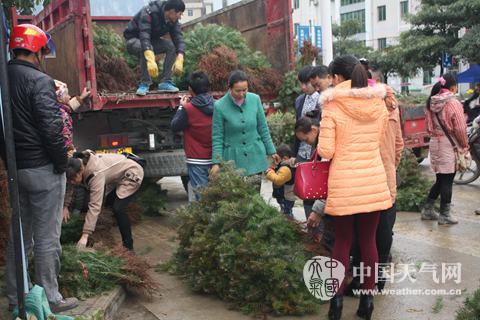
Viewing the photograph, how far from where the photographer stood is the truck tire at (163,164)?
723 centimetres

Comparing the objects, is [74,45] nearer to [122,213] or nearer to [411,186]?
[122,213]

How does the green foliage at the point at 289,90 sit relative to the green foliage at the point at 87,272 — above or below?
above

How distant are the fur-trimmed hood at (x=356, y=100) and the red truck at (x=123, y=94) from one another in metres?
3.44

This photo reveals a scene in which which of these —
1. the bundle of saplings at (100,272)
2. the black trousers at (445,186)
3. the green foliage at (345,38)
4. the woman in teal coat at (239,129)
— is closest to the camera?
the bundle of saplings at (100,272)

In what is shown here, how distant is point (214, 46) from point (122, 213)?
356cm

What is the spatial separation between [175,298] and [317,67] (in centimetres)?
242

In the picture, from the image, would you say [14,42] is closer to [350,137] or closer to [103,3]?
[350,137]

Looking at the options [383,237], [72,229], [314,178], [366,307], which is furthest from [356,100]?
[72,229]

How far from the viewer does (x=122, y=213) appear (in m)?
5.14

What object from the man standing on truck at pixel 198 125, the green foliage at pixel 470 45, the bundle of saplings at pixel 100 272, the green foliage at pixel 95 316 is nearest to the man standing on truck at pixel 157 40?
the man standing on truck at pixel 198 125

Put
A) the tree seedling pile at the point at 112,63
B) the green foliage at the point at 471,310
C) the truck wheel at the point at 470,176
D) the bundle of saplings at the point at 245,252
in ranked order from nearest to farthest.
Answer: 1. the green foliage at the point at 471,310
2. the bundle of saplings at the point at 245,252
3. the tree seedling pile at the point at 112,63
4. the truck wheel at the point at 470,176

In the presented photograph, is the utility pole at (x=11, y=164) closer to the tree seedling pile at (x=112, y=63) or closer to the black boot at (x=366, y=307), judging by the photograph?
the black boot at (x=366, y=307)


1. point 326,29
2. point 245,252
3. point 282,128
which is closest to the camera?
point 245,252

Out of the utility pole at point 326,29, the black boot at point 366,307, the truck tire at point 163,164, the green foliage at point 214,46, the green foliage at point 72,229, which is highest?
the utility pole at point 326,29
